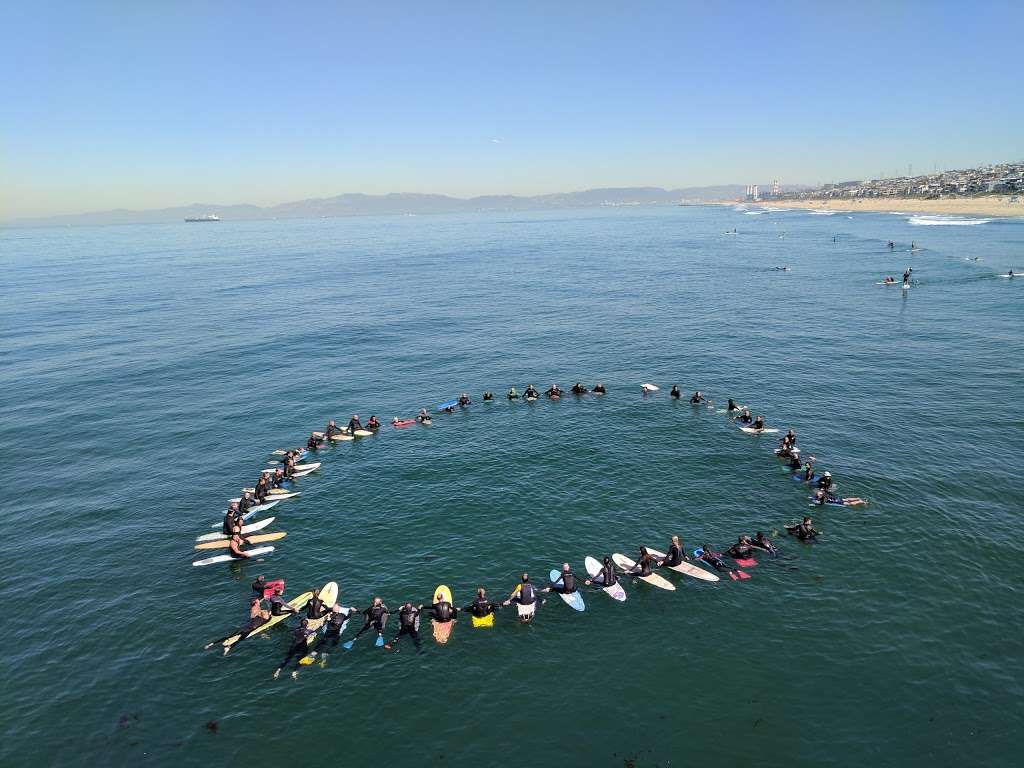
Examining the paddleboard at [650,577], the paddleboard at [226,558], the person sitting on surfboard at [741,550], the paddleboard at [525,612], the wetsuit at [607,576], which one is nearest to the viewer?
the paddleboard at [525,612]

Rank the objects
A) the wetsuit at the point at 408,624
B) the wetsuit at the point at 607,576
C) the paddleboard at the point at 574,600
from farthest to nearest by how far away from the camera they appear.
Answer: the wetsuit at the point at 607,576 < the paddleboard at the point at 574,600 < the wetsuit at the point at 408,624

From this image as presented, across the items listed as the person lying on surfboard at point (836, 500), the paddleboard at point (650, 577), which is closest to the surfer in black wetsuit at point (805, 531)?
the person lying on surfboard at point (836, 500)

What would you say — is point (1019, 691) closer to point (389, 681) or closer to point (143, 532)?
point (389, 681)

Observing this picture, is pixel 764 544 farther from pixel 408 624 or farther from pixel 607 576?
pixel 408 624

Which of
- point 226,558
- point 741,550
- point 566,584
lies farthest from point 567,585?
point 226,558

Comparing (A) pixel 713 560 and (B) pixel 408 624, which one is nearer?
(B) pixel 408 624

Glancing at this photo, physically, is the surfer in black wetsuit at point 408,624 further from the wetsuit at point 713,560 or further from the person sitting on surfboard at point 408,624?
the wetsuit at point 713,560
